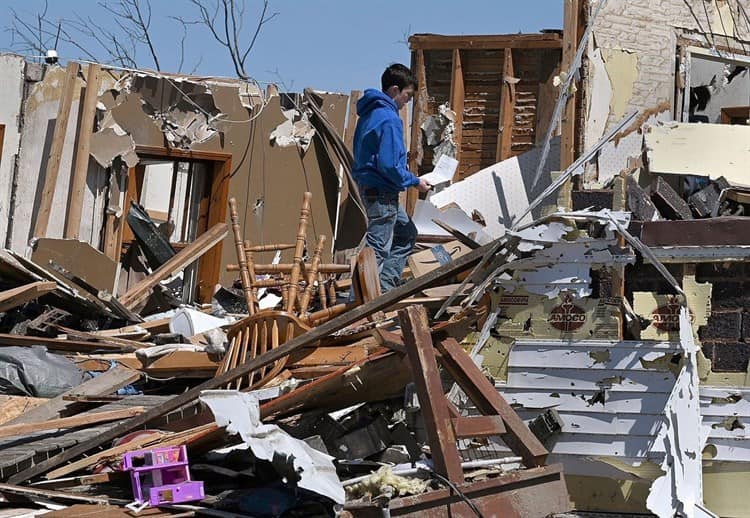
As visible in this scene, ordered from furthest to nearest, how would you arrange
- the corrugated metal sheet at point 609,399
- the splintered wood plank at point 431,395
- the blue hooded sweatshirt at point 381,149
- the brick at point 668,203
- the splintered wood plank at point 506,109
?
1. the splintered wood plank at point 506,109
2. the blue hooded sweatshirt at point 381,149
3. the brick at point 668,203
4. the corrugated metal sheet at point 609,399
5. the splintered wood plank at point 431,395

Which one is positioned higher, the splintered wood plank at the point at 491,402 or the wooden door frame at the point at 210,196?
the wooden door frame at the point at 210,196

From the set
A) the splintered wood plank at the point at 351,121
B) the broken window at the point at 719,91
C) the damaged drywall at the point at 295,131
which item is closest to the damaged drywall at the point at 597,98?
the broken window at the point at 719,91

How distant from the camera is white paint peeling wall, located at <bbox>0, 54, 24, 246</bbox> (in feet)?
35.5

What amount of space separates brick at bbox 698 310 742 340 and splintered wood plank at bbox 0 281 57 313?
16.9ft

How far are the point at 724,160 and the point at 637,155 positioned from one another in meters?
1.71

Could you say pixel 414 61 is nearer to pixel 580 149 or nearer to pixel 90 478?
pixel 580 149

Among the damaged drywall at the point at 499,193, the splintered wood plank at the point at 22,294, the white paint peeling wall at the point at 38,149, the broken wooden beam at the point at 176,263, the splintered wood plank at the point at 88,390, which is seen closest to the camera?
the splintered wood plank at the point at 88,390

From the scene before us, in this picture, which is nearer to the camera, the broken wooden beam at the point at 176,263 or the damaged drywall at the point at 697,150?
the damaged drywall at the point at 697,150

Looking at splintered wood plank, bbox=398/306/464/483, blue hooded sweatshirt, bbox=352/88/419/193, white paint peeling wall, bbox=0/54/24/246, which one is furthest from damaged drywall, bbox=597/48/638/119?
white paint peeling wall, bbox=0/54/24/246

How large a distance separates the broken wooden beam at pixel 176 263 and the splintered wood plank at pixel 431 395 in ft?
Answer: 17.3

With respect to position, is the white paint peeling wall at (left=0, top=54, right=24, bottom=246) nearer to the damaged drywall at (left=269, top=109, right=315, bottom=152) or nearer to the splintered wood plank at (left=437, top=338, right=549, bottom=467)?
the damaged drywall at (left=269, top=109, right=315, bottom=152)

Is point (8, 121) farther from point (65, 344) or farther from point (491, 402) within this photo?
point (491, 402)

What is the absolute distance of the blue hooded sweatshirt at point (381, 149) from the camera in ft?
25.3

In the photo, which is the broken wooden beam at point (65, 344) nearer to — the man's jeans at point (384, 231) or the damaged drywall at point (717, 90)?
the man's jeans at point (384, 231)
